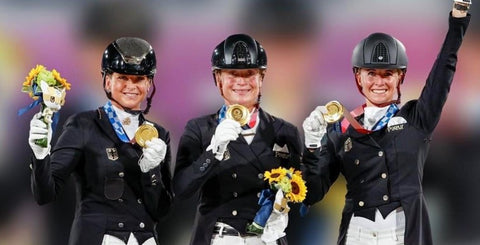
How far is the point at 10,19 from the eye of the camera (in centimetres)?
597

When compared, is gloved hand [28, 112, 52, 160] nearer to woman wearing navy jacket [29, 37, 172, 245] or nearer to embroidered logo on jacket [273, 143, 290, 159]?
woman wearing navy jacket [29, 37, 172, 245]

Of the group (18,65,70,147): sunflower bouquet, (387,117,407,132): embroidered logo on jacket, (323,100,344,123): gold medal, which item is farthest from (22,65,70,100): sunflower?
(387,117,407,132): embroidered logo on jacket

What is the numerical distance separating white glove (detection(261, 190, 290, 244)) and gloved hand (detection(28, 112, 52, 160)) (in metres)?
1.27

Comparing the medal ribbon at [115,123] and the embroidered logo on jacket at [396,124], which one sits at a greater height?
the embroidered logo on jacket at [396,124]

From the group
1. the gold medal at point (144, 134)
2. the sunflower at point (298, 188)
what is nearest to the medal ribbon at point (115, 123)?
the gold medal at point (144, 134)

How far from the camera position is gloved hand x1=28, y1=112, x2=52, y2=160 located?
4238mm

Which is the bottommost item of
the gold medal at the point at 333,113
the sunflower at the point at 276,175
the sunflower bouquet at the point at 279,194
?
the sunflower bouquet at the point at 279,194

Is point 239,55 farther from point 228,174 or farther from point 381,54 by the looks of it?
point 381,54

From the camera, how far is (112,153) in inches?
187

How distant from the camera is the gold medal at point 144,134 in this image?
467cm

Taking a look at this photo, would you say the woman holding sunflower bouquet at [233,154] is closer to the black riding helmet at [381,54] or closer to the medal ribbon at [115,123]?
the medal ribbon at [115,123]

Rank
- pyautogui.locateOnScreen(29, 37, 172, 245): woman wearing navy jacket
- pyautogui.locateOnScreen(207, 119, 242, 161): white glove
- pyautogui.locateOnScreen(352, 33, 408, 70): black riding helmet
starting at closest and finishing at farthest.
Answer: pyautogui.locateOnScreen(207, 119, 242, 161): white glove, pyautogui.locateOnScreen(29, 37, 172, 245): woman wearing navy jacket, pyautogui.locateOnScreen(352, 33, 408, 70): black riding helmet

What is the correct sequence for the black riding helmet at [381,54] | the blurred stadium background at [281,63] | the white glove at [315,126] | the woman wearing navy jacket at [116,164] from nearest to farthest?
the woman wearing navy jacket at [116,164]
the white glove at [315,126]
the black riding helmet at [381,54]
the blurred stadium background at [281,63]

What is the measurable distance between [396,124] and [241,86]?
3.03ft
